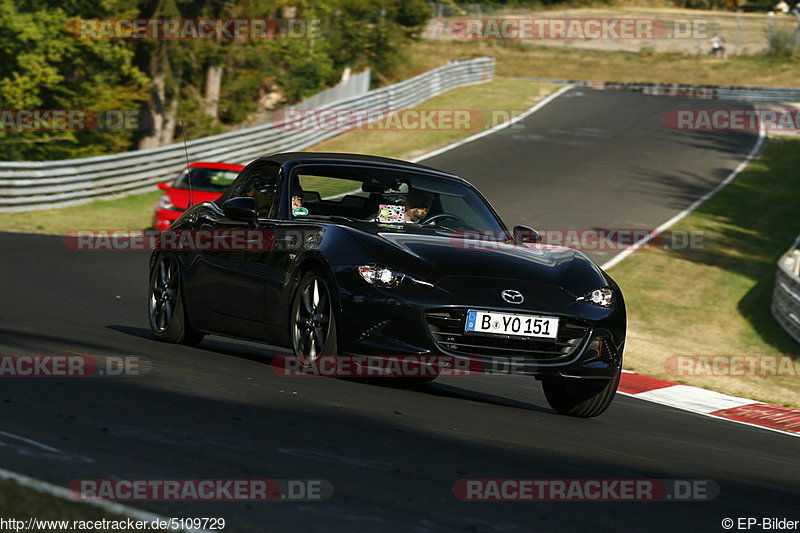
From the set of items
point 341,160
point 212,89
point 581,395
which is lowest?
point 212,89

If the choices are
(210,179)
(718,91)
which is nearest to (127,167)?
(210,179)

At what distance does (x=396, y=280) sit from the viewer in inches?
284

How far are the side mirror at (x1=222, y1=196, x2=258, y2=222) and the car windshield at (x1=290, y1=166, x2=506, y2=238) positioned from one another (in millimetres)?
268

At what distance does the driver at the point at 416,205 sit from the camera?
8422 millimetres

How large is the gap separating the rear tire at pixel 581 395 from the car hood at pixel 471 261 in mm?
618

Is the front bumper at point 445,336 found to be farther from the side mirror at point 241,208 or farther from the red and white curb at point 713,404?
the red and white curb at point 713,404

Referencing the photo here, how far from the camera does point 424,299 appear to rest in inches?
281

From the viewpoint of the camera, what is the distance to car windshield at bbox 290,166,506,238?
835 cm

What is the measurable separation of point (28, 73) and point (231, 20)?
6.80 meters

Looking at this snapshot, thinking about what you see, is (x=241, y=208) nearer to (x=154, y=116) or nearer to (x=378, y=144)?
(x=378, y=144)

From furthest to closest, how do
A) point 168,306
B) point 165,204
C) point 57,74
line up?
point 57,74 < point 165,204 < point 168,306

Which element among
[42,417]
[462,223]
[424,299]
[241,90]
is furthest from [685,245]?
[241,90]

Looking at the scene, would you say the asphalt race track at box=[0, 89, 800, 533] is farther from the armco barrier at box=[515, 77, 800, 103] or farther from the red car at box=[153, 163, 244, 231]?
the armco barrier at box=[515, 77, 800, 103]

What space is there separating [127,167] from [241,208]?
2119cm
